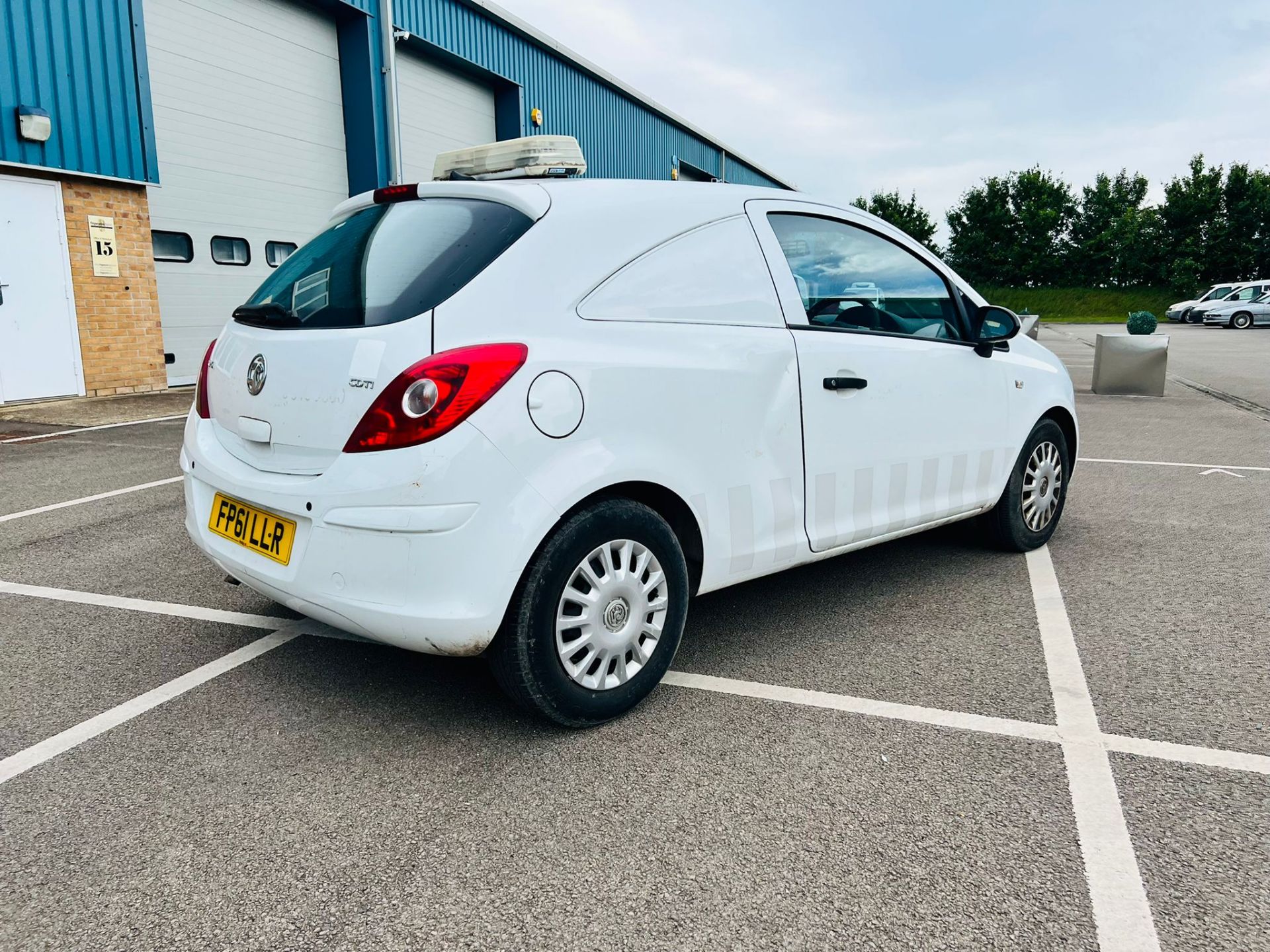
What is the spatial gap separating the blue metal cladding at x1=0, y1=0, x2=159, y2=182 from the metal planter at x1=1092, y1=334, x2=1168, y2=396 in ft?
41.2

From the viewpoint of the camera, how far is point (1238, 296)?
37281 millimetres

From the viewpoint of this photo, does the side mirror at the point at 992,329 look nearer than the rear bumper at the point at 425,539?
No

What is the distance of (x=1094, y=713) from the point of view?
2889 millimetres

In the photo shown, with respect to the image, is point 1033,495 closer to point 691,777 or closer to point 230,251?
point 691,777

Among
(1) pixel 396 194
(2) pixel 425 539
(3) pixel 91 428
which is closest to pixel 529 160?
(1) pixel 396 194

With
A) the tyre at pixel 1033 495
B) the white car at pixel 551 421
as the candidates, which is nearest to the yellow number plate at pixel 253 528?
the white car at pixel 551 421

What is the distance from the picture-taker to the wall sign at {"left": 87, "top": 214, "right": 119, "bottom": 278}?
1150 centimetres

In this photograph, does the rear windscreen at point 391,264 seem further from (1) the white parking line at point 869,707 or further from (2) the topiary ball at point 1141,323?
(2) the topiary ball at point 1141,323

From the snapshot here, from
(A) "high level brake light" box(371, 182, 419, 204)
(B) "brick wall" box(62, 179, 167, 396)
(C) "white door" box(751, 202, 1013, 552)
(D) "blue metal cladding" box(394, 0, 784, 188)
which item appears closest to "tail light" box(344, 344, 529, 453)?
(A) "high level brake light" box(371, 182, 419, 204)

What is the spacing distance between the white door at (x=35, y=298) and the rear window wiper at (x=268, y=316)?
937cm

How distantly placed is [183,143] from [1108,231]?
184 feet

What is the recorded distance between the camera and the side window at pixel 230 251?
532 inches

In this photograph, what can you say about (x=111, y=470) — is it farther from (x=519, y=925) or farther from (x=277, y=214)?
(x=277, y=214)

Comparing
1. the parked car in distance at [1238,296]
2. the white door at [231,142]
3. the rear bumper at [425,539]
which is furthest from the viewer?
the parked car in distance at [1238,296]
